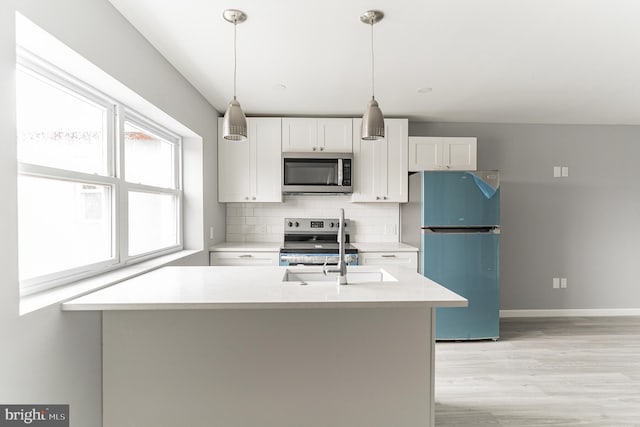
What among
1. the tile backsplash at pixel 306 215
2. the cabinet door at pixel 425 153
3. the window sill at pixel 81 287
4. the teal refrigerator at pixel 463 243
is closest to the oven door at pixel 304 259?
the tile backsplash at pixel 306 215

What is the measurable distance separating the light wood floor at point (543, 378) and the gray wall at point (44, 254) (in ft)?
6.45

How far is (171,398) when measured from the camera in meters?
1.57

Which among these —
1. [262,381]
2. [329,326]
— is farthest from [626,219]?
[262,381]

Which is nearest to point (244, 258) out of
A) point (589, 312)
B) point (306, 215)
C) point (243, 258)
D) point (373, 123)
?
point (243, 258)

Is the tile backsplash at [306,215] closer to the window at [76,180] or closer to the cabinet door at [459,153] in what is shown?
the cabinet door at [459,153]

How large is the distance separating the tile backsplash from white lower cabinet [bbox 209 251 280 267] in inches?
24.3

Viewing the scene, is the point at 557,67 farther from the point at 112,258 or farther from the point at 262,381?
the point at 112,258

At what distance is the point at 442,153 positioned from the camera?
148 inches

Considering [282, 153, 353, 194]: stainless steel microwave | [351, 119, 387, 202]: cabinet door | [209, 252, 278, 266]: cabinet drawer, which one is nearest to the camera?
[209, 252, 278, 266]: cabinet drawer

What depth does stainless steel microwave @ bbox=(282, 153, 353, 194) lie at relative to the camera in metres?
3.64

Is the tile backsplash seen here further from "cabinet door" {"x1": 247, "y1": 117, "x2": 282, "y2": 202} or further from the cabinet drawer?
the cabinet drawer

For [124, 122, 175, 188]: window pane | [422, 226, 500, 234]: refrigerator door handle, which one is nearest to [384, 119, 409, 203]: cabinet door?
[422, 226, 500, 234]: refrigerator door handle

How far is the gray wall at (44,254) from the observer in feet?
3.83

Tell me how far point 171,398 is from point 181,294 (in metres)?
0.50
